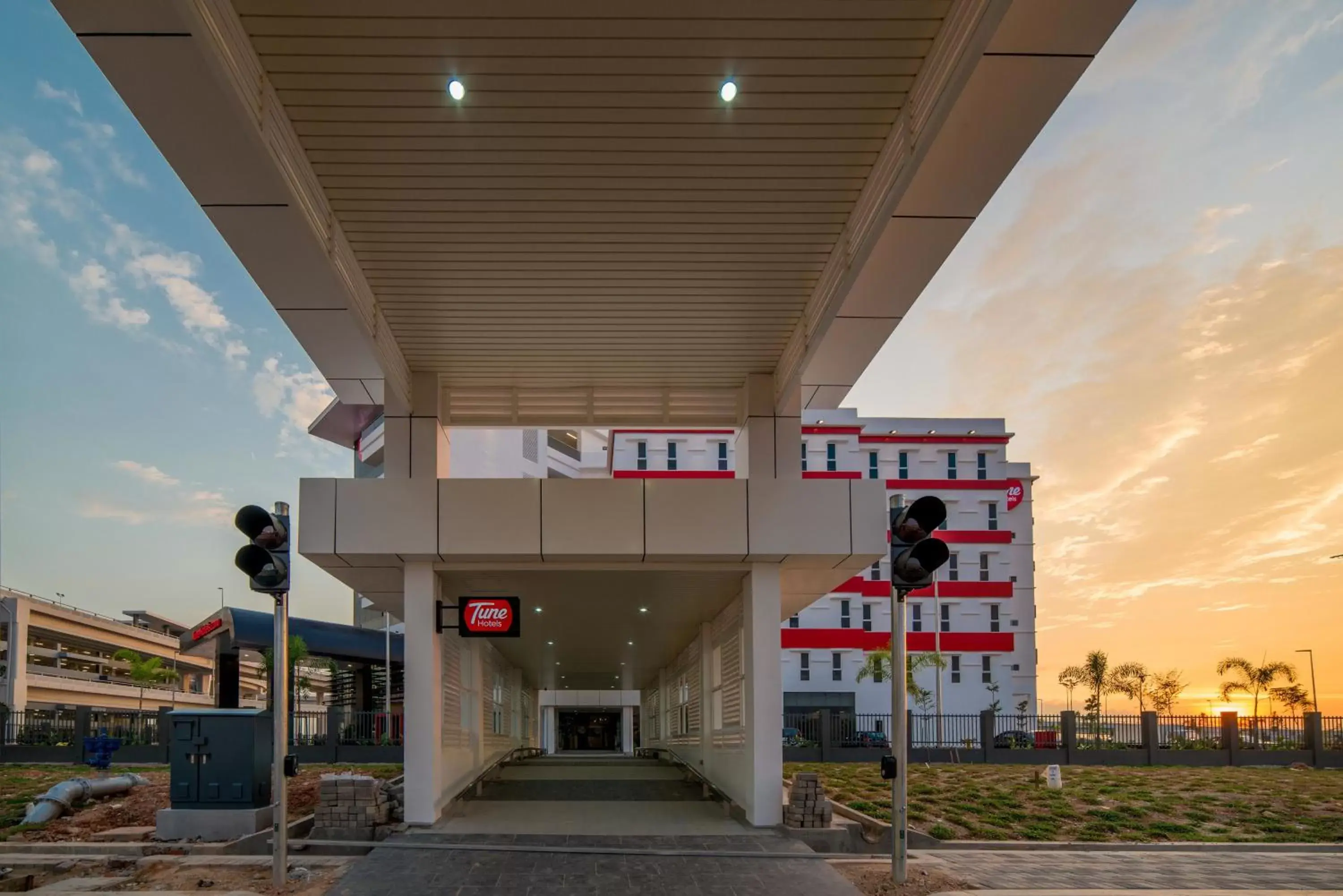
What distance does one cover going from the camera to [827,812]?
11.8 meters

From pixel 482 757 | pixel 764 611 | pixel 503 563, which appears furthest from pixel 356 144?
pixel 482 757

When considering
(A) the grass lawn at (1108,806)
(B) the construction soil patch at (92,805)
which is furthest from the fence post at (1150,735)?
(B) the construction soil patch at (92,805)

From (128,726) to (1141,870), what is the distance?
87.5 ft

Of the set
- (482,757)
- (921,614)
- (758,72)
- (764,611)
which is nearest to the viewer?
(758,72)

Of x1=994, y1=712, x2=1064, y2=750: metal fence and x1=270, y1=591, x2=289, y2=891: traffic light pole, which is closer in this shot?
x1=270, y1=591, x2=289, y2=891: traffic light pole

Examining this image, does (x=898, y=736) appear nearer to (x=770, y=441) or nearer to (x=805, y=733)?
(x=770, y=441)

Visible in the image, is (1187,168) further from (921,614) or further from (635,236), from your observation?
(921,614)

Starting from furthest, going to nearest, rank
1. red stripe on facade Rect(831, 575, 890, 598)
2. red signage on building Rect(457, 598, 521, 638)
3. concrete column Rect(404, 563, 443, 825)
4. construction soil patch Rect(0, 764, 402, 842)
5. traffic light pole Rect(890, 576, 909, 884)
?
red stripe on facade Rect(831, 575, 890, 598), red signage on building Rect(457, 598, 521, 638), construction soil patch Rect(0, 764, 402, 842), concrete column Rect(404, 563, 443, 825), traffic light pole Rect(890, 576, 909, 884)

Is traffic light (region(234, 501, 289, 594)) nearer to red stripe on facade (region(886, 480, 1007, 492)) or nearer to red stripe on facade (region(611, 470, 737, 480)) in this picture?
red stripe on facade (region(611, 470, 737, 480))

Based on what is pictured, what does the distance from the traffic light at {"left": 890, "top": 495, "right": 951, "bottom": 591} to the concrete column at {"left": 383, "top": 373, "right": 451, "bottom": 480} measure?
6.24 meters

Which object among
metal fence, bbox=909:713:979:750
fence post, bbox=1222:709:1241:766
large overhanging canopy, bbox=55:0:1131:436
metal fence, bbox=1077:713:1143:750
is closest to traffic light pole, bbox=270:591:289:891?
large overhanging canopy, bbox=55:0:1131:436

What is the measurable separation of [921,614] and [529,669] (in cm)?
2842

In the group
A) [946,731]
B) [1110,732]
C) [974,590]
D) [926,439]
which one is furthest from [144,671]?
[1110,732]

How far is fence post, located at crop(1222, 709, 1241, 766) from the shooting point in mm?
30328
